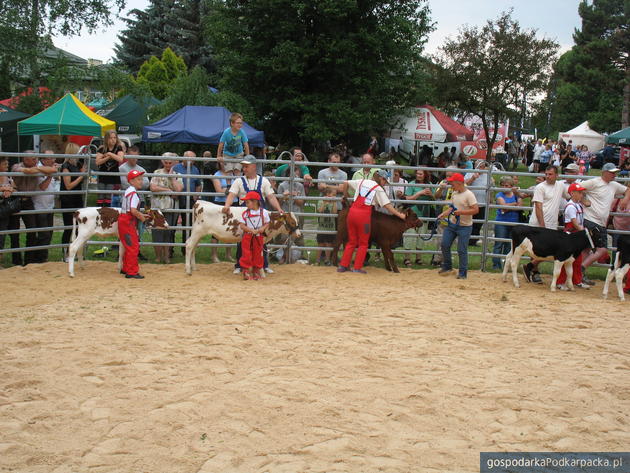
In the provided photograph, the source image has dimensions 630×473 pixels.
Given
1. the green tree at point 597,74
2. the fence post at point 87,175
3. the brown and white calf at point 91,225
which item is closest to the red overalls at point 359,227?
the brown and white calf at point 91,225

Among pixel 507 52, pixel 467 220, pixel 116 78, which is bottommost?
pixel 467 220

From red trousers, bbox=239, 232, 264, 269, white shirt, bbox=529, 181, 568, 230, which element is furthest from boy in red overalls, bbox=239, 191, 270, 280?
white shirt, bbox=529, 181, 568, 230

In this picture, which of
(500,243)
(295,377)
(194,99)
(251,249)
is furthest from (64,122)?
(295,377)

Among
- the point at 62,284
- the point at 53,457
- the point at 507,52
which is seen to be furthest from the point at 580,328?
the point at 507,52

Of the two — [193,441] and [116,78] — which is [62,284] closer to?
[193,441]

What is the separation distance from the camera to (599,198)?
35.9 ft

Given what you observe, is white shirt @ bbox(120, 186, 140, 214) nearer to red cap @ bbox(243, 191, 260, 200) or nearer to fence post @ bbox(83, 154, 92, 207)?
fence post @ bbox(83, 154, 92, 207)

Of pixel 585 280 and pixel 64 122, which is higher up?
pixel 64 122

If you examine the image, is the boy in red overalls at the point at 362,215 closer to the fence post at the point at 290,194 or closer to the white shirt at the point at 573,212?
the fence post at the point at 290,194

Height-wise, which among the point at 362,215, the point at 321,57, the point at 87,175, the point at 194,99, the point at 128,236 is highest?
the point at 321,57

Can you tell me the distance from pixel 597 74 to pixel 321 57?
1229 inches

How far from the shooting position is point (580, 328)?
27.4ft

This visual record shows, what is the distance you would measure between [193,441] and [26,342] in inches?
114

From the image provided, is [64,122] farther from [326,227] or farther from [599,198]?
[599,198]
